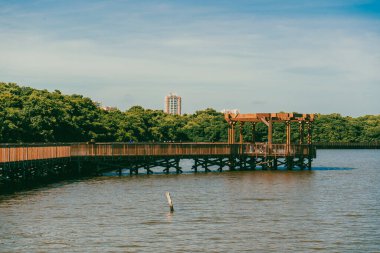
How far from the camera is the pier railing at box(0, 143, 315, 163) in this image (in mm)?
64137

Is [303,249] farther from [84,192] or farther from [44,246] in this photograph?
[84,192]

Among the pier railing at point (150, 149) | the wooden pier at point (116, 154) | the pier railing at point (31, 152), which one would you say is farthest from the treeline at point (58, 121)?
the pier railing at point (31, 152)

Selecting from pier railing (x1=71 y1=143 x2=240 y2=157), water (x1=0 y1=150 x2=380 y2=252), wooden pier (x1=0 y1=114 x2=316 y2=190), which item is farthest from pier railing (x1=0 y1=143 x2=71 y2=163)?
water (x1=0 y1=150 x2=380 y2=252)

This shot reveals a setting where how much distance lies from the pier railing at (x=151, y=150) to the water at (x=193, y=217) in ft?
12.9

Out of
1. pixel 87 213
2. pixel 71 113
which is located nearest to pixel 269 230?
pixel 87 213

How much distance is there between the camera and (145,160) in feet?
252

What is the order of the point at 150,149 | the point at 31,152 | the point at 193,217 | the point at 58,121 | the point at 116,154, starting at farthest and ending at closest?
the point at 58,121, the point at 150,149, the point at 116,154, the point at 31,152, the point at 193,217

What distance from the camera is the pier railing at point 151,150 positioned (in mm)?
64137

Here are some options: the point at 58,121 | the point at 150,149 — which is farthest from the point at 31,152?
the point at 58,121

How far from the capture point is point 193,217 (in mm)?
43344

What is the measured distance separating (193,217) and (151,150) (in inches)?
1287

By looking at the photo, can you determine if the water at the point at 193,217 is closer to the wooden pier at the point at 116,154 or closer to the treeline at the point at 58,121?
the wooden pier at the point at 116,154

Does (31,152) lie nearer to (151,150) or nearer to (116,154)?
(116,154)

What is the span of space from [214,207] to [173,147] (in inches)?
1120
